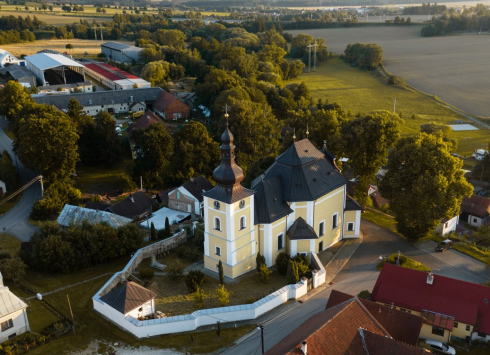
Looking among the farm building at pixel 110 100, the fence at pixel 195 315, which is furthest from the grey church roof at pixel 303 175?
the farm building at pixel 110 100

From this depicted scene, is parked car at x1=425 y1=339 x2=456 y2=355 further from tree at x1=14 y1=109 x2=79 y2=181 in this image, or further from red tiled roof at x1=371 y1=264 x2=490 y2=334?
tree at x1=14 y1=109 x2=79 y2=181

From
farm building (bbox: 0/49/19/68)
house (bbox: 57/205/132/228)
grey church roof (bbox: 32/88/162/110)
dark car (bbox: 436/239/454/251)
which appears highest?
farm building (bbox: 0/49/19/68)

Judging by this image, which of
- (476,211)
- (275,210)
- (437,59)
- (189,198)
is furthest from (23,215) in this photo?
(437,59)

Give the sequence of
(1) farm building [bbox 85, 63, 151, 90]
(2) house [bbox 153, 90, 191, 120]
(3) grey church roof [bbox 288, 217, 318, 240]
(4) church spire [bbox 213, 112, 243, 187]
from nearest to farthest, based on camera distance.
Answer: (4) church spire [bbox 213, 112, 243, 187] < (3) grey church roof [bbox 288, 217, 318, 240] < (2) house [bbox 153, 90, 191, 120] < (1) farm building [bbox 85, 63, 151, 90]

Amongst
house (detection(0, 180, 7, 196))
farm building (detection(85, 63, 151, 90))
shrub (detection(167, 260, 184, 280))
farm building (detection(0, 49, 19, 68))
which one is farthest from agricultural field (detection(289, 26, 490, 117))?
farm building (detection(0, 49, 19, 68))

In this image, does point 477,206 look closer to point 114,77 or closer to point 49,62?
point 114,77

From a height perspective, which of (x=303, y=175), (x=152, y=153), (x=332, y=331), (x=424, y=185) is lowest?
(x=152, y=153)

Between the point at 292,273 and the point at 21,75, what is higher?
the point at 21,75
